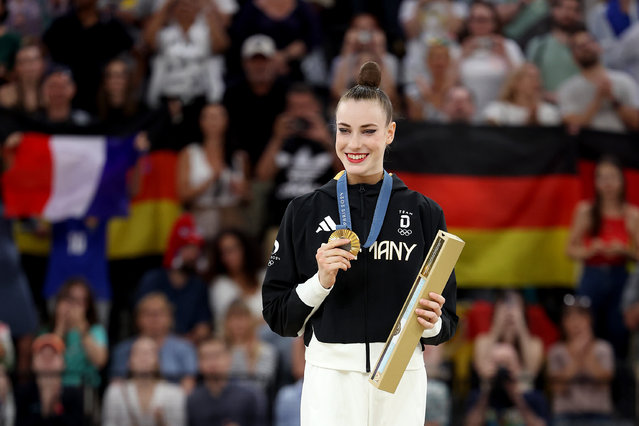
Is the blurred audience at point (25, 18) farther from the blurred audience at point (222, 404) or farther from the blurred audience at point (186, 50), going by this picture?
the blurred audience at point (222, 404)

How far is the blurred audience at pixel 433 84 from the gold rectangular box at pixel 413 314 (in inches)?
269

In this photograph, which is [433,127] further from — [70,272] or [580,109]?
[70,272]

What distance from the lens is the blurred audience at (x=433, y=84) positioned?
10492mm

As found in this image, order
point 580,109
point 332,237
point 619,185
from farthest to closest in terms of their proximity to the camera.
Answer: point 580,109 < point 619,185 < point 332,237

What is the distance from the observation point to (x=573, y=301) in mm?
9836

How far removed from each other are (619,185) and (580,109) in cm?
117

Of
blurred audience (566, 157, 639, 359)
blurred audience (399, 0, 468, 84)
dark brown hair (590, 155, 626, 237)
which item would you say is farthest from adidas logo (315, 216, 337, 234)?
blurred audience (399, 0, 468, 84)

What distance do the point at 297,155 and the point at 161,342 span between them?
7.70ft

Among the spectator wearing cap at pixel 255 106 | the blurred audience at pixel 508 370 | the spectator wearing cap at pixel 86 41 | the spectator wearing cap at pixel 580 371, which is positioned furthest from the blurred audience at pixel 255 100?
the spectator wearing cap at pixel 580 371

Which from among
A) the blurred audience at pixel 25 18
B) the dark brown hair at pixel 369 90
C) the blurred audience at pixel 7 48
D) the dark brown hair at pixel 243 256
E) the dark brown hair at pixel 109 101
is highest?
the blurred audience at pixel 25 18

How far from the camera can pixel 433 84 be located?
35.1 ft

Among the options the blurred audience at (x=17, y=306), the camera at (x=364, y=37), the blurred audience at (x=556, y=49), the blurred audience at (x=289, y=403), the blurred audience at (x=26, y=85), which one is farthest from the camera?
the blurred audience at (x=556, y=49)

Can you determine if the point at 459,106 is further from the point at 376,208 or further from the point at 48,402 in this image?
the point at 376,208

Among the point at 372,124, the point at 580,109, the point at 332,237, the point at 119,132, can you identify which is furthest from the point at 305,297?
the point at 580,109
